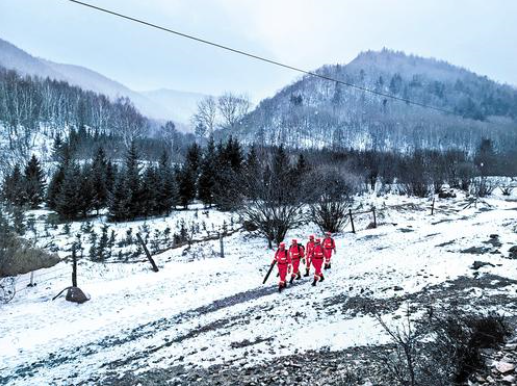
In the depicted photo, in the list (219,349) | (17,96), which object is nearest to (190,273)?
(219,349)

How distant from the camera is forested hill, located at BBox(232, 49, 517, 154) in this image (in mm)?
101125

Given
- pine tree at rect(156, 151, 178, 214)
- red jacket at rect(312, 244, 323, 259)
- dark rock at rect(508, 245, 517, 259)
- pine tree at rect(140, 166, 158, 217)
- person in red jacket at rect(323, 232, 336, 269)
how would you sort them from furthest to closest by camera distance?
pine tree at rect(156, 151, 178, 214)
pine tree at rect(140, 166, 158, 217)
person in red jacket at rect(323, 232, 336, 269)
red jacket at rect(312, 244, 323, 259)
dark rock at rect(508, 245, 517, 259)

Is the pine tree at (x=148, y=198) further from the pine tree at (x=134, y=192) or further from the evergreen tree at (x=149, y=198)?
the pine tree at (x=134, y=192)

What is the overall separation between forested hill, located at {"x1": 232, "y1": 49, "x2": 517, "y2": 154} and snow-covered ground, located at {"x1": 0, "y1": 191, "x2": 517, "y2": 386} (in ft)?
227

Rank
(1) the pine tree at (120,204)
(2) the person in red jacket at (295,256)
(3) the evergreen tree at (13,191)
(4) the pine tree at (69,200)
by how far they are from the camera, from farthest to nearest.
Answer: (4) the pine tree at (69,200) < (1) the pine tree at (120,204) < (3) the evergreen tree at (13,191) < (2) the person in red jacket at (295,256)

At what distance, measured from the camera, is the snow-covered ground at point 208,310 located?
6.12 meters

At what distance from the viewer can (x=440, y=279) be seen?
28.2 ft

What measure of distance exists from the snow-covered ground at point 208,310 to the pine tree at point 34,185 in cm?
2576

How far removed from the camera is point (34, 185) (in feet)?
116

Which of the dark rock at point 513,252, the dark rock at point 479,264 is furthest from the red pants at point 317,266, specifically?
the dark rock at point 513,252

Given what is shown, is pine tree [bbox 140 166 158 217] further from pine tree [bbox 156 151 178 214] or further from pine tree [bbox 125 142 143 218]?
pine tree [bbox 156 151 178 214]

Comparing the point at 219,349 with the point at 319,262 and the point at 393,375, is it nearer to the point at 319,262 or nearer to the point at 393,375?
the point at 393,375


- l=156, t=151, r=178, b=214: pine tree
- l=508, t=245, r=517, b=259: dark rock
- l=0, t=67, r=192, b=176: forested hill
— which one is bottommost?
l=508, t=245, r=517, b=259: dark rock

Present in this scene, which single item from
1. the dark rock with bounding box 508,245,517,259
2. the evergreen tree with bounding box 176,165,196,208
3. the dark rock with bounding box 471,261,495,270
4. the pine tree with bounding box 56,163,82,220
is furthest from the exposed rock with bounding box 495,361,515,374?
the pine tree with bounding box 56,163,82,220
